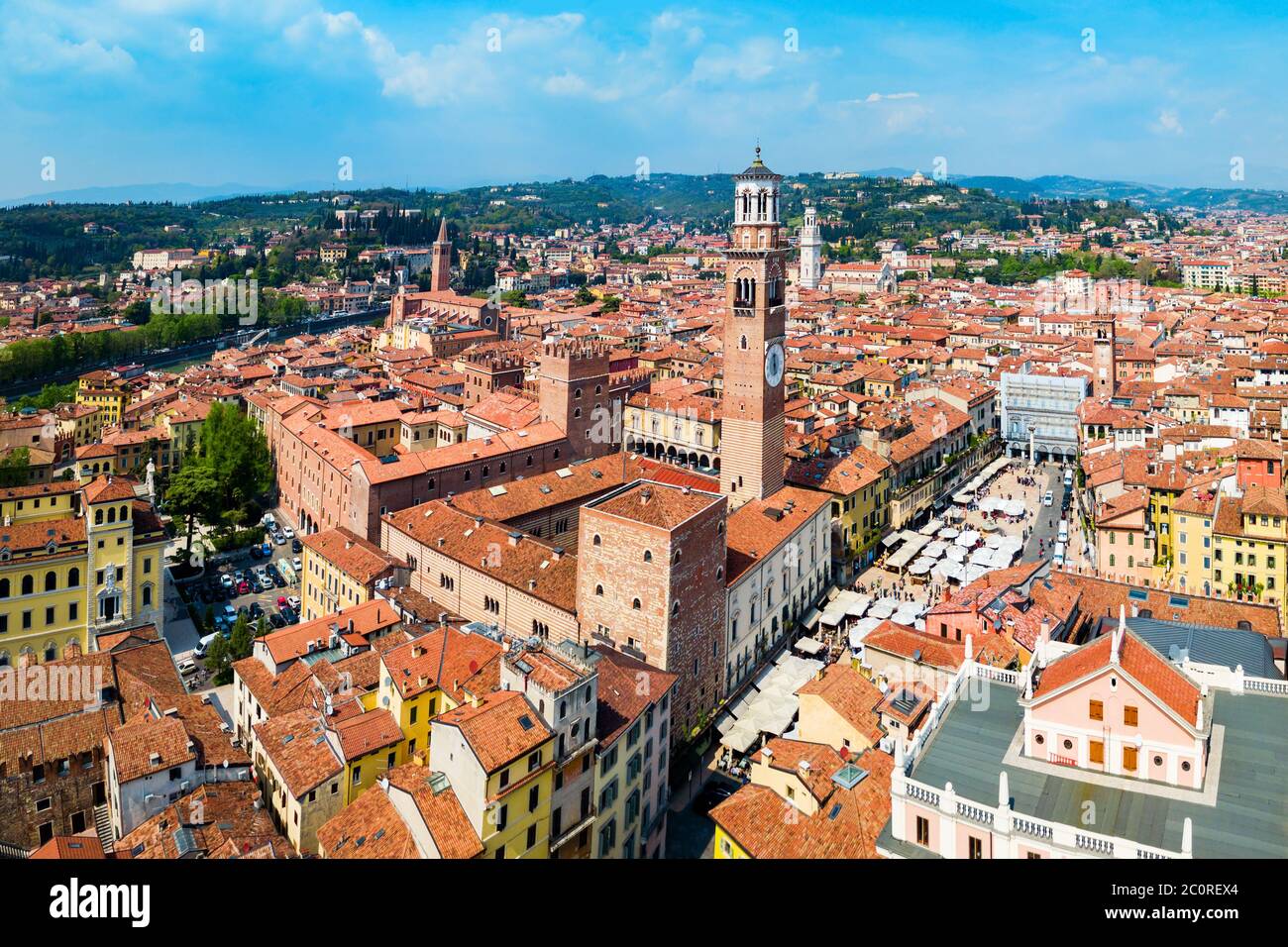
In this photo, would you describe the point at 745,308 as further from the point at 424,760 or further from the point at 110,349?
the point at 110,349

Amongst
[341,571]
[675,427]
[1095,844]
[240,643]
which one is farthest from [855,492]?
[1095,844]

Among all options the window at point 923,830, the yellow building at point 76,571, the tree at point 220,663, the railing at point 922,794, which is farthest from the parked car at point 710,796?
the yellow building at point 76,571

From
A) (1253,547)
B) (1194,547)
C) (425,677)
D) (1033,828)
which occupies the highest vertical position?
(1253,547)

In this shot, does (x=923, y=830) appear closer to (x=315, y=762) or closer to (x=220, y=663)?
(x=315, y=762)

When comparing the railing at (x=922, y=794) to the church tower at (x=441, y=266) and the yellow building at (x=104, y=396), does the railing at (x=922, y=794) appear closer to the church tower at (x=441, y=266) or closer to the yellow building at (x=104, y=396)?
the yellow building at (x=104, y=396)

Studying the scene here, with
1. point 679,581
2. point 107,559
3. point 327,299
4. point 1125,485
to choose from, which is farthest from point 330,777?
point 327,299

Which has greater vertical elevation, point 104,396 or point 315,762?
point 104,396

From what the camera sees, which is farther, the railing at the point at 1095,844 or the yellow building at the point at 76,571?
the yellow building at the point at 76,571

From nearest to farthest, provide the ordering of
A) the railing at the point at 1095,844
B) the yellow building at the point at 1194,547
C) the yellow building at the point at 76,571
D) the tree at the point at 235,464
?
the railing at the point at 1095,844
the yellow building at the point at 76,571
the yellow building at the point at 1194,547
the tree at the point at 235,464
